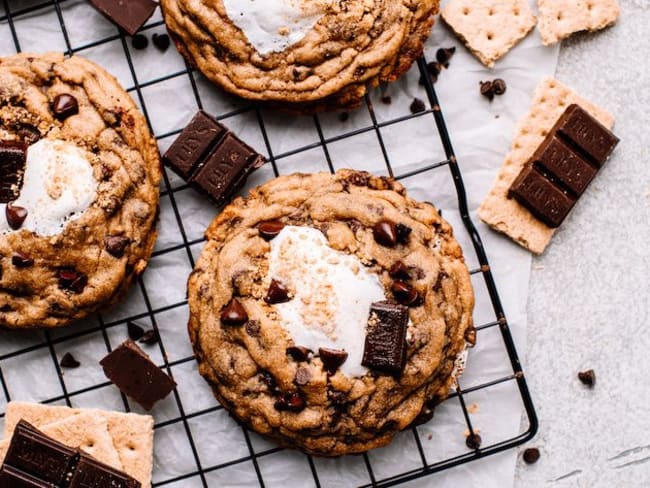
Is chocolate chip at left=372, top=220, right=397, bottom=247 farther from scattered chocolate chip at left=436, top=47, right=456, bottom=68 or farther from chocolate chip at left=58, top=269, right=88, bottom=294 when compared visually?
chocolate chip at left=58, top=269, right=88, bottom=294

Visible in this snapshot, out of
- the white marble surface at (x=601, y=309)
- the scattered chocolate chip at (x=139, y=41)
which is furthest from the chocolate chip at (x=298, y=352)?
the scattered chocolate chip at (x=139, y=41)

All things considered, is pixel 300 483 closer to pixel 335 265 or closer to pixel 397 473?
pixel 397 473

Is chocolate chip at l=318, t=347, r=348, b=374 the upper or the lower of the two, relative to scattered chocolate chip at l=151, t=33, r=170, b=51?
lower

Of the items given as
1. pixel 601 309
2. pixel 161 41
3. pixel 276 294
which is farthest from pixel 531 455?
pixel 161 41

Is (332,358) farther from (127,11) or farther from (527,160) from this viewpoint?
(127,11)

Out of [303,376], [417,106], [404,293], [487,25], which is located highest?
[487,25]

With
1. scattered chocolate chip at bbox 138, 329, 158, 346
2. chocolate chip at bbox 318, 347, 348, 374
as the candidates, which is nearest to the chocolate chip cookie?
scattered chocolate chip at bbox 138, 329, 158, 346

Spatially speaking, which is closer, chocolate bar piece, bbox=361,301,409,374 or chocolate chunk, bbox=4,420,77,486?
chocolate bar piece, bbox=361,301,409,374

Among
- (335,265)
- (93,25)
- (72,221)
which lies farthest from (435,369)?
(93,25)
